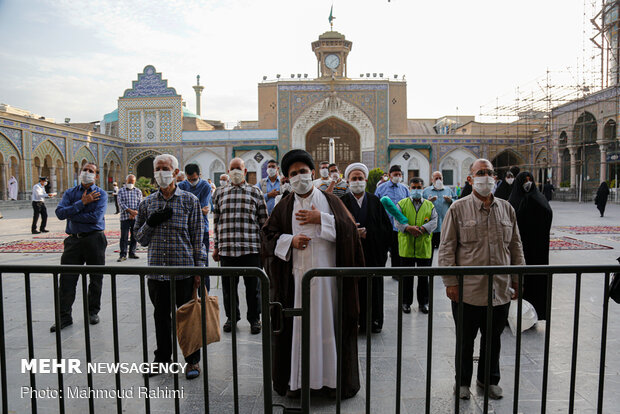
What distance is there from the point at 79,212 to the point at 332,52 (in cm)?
3043

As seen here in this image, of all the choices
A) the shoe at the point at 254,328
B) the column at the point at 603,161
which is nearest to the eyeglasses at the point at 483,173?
the shoe at the point at 254,328

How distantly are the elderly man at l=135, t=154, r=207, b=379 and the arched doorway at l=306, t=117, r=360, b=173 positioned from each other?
25264 millimetres

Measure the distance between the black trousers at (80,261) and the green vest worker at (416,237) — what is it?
120 inches

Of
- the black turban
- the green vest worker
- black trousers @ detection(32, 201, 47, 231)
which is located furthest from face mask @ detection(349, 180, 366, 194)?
black trousers @ detection(32, 201, 47, 231)

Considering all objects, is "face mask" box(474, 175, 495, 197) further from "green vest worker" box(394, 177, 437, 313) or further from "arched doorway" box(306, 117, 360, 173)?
"arched doorway" box(306, 117, 360, 173)

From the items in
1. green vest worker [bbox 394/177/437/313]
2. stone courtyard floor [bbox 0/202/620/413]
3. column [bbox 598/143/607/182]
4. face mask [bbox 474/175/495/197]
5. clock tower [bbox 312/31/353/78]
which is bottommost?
stone courtyard floor [bbox 0/202/620/413]

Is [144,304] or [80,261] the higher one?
[144,304]

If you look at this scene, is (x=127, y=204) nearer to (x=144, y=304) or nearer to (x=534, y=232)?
(x=144, y=304)

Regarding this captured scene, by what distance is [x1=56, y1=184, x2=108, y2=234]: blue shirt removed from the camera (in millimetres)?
3873

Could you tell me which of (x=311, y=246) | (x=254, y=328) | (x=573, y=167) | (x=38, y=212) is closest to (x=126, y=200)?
(x=254, y=328)

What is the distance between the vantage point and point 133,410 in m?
2.48

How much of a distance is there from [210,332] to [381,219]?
1.90 metres

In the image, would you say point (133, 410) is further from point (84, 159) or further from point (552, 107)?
point (552, 107)

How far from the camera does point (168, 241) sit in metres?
3.00
